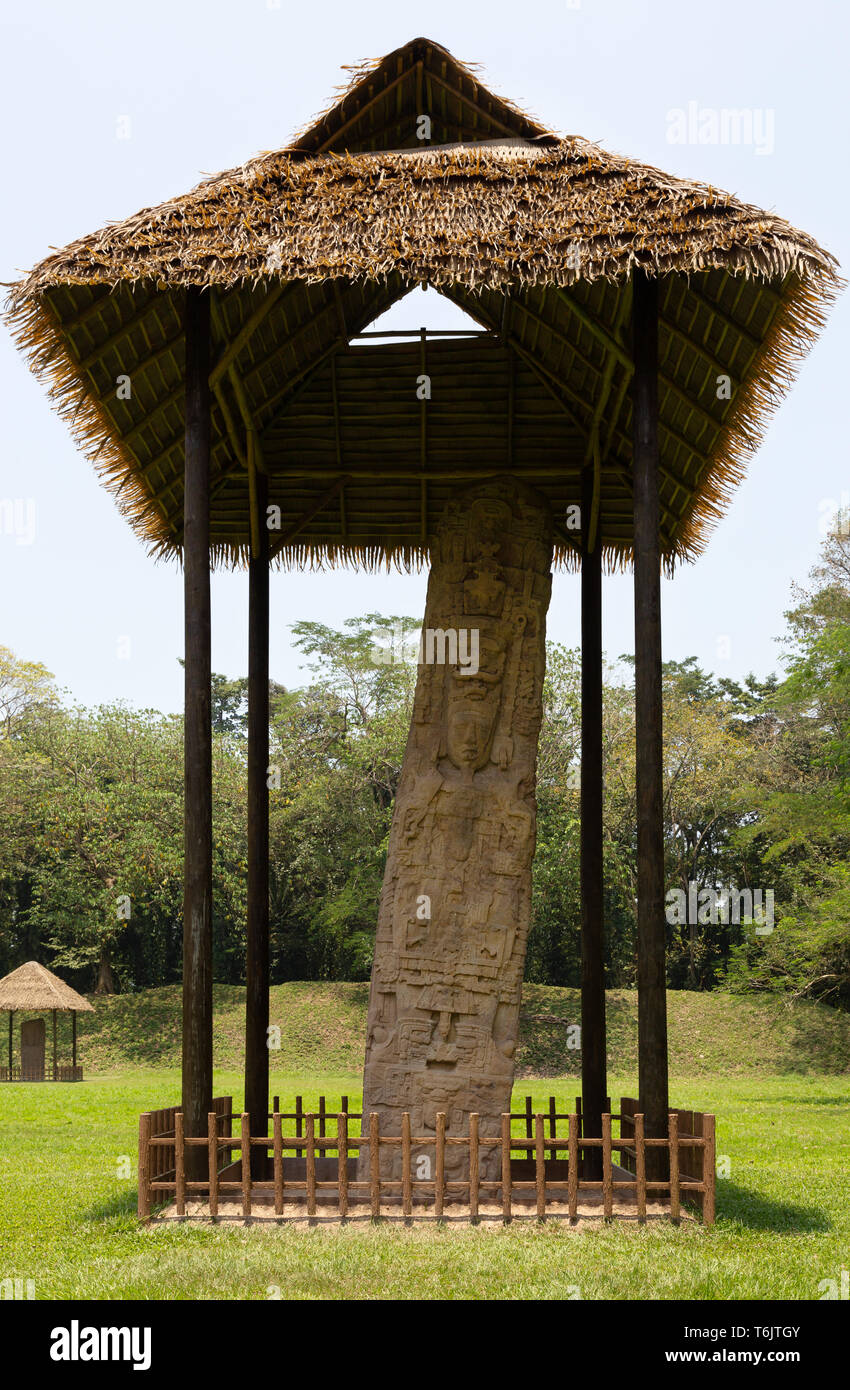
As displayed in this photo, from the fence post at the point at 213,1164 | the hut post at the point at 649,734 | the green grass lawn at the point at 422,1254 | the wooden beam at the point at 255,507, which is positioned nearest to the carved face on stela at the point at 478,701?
the hut post at the point at 649,734

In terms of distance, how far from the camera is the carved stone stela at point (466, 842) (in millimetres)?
11148

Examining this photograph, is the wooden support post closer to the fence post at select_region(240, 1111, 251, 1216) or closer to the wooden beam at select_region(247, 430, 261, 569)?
the fence post at select_region(240, 1111, 251, 1216)

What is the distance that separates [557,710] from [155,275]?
2730cm

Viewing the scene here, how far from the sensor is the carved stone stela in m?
11.1

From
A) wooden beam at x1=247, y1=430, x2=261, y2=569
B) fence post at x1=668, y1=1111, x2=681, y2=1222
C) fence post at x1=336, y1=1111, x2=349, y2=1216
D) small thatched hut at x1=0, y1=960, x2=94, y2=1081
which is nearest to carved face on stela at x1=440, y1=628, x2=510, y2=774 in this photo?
wooden beam at x1=247, y1=430, x2=261, y2=569

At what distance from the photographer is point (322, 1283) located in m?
7.91

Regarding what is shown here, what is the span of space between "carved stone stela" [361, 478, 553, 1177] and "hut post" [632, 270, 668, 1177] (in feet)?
5.29

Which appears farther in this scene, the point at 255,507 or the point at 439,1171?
the point at 255,507

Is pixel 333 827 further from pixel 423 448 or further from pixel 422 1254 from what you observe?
pixel 422 1254

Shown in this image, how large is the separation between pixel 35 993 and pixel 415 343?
70.1ft

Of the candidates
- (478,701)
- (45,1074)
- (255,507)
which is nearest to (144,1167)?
(478,701)

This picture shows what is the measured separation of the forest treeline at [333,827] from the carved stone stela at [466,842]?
2289cm

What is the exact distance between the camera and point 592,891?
44.8 ft

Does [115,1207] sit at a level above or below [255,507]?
below
